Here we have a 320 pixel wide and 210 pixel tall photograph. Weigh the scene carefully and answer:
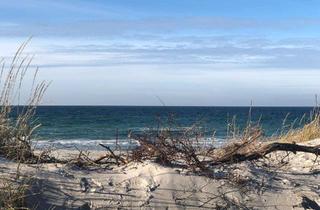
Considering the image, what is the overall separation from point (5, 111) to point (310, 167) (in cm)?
345

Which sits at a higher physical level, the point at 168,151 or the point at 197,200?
the point at 168,151

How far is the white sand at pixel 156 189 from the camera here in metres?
5.51

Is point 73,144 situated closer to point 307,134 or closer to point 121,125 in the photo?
point 307,134

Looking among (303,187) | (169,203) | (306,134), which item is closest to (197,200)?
(169,203)

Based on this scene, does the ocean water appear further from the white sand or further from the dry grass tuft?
the white sand

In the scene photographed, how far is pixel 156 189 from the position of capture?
5707 millimetres

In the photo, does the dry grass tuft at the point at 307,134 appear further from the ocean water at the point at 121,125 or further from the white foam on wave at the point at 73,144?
the white foam on wave at the point at 73,144

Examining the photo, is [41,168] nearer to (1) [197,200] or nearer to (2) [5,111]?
(2) [5,111]

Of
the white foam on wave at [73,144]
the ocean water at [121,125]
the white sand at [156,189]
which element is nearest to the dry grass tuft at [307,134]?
the ocean water at [121,125]

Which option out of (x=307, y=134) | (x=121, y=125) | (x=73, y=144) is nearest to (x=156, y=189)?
(x=307, y=134)

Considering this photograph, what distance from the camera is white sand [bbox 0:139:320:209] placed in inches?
217

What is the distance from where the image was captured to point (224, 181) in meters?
5.93

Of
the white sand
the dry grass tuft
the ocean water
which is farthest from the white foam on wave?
the dry grass tuft

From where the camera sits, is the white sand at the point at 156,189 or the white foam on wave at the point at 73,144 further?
the white foam on wave at the point at 73,144
